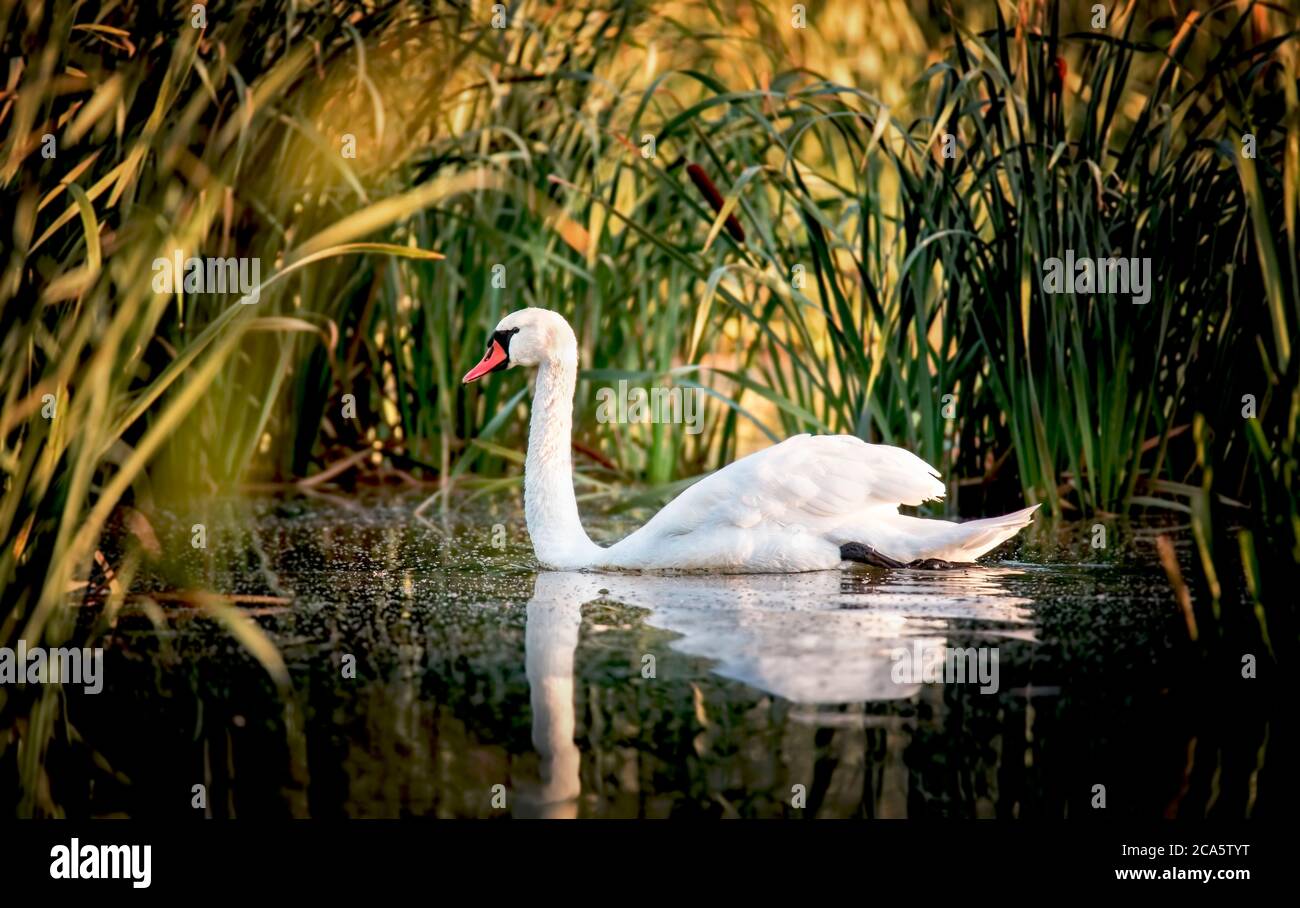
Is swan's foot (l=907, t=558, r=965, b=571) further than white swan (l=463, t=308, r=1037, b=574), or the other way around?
swan's foot (l=907, t=558, r=965, b=571)

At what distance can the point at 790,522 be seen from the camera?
531cm

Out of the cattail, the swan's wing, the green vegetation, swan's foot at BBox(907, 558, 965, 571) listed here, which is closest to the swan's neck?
the swan's wing

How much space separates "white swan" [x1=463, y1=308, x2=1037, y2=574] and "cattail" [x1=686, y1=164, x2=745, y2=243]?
3.20 ft

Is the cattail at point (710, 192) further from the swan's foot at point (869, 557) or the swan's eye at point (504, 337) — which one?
the swan's foot at point (869, 557)

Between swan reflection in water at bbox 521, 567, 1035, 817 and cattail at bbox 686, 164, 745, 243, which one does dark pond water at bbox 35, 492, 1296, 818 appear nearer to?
swan reflection in water at bbox 521, 567, 1035, 817

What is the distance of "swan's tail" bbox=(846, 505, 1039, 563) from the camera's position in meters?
5.12

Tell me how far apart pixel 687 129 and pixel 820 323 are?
3.05m

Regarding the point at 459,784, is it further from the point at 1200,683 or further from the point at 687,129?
the point at 687,129

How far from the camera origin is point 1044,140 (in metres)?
6.01

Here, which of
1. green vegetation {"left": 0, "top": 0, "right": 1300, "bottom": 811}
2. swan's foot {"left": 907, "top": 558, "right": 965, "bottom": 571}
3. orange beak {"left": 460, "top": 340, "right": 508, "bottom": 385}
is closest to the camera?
green vegetation {"left": 0, "top": 0, "right": 1300, "bottom": 811}

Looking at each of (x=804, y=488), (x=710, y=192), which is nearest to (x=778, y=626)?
(x=804, y=488)

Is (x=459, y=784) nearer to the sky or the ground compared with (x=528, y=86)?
nearer to the ground

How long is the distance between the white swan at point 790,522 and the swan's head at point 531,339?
0.50 metres

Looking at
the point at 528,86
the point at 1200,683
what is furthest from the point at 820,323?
the point at 1200,683
